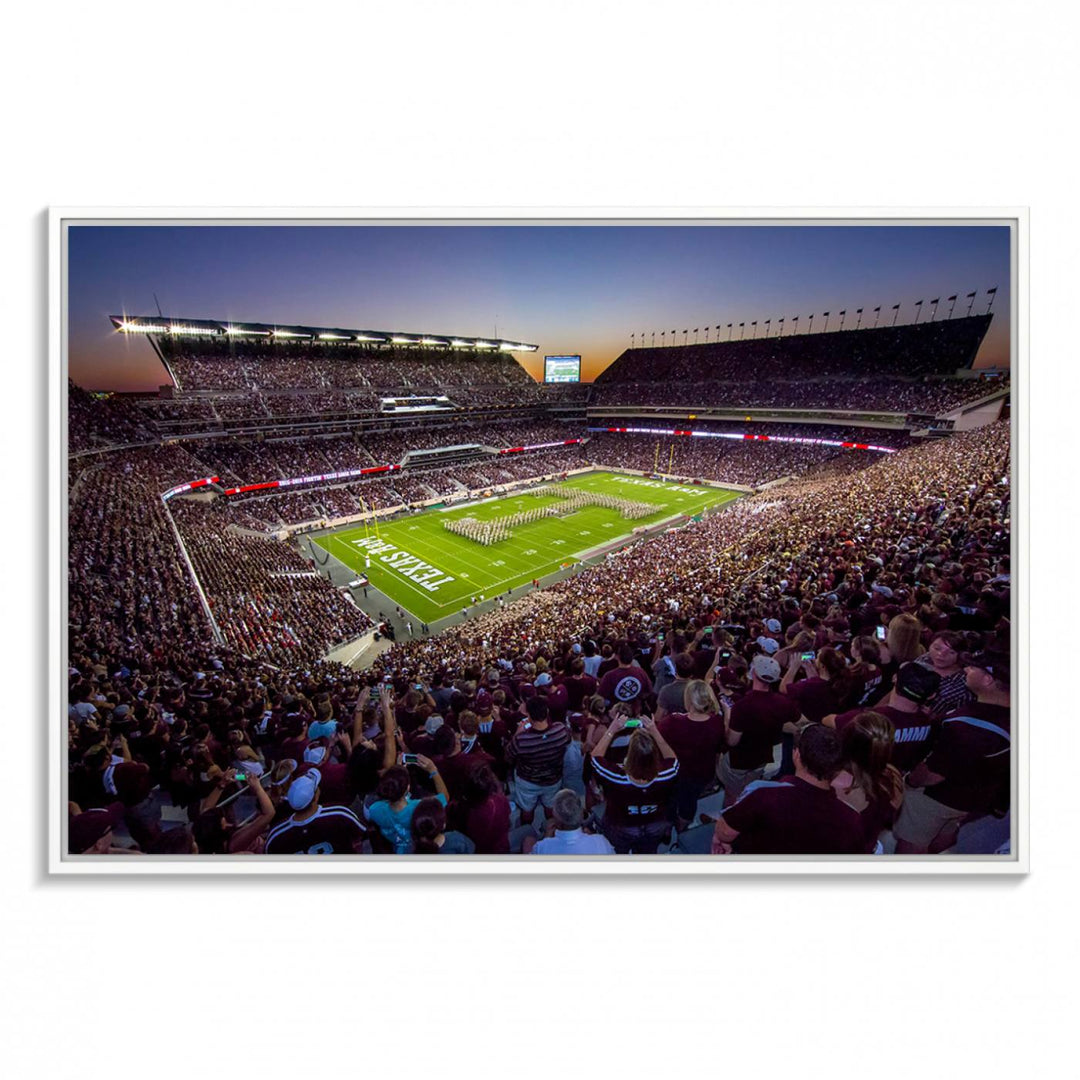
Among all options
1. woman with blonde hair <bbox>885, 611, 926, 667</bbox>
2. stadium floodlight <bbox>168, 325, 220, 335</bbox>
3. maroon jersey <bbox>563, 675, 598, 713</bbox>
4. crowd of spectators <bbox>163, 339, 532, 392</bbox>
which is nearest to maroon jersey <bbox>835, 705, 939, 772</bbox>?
woman with blonde hair <bbox>885, 611, 926, 667</bbox>

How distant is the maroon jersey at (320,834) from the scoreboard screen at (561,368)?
5891 millimetres

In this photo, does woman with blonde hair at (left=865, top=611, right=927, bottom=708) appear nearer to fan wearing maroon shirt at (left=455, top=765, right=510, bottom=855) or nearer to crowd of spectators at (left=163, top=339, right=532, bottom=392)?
fan wearing maroon shirt at (left=455, top=765, right=510, bottom=855)

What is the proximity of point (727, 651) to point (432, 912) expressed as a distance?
8.68 feet

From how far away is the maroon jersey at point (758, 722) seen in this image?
2.67 metres

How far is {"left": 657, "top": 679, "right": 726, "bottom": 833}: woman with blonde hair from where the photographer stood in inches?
104

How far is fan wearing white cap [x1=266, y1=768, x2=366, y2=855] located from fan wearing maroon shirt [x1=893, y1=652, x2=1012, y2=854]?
2956 mm

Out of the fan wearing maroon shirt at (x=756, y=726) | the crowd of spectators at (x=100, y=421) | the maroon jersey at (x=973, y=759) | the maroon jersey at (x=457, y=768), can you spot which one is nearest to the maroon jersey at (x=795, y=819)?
the fan wearing maroon shirt at (x=756, y=726)

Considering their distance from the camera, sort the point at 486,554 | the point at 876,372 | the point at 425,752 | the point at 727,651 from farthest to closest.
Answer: the point at 876,372 → the point at 486,554 → the point at 727,651 → the point at 425,752

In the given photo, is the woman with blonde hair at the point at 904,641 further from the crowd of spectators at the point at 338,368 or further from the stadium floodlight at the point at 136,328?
the crowd of spectators at the point at 338,368

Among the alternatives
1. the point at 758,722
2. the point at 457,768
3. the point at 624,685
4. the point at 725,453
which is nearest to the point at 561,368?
the point at 624,685

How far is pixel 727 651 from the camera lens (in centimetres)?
399
